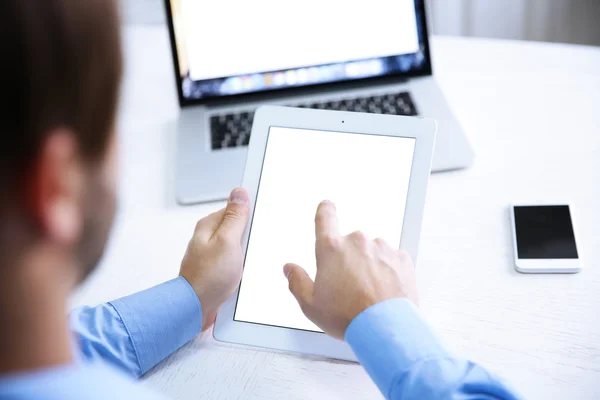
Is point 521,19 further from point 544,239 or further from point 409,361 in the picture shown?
point 409,361

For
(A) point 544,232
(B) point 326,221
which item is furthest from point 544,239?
(B) point 326,221

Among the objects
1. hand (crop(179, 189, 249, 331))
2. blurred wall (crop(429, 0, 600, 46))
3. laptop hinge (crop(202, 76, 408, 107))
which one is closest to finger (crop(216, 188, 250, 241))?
hand (crop(179, 189, 249, 331))

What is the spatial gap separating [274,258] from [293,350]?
0.10 meters

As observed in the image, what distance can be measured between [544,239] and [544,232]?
0.04 ft

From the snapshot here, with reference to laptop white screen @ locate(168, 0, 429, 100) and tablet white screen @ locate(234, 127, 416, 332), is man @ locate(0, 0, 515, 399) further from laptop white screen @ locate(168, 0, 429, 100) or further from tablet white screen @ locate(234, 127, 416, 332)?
laptop white screen @ locate(168, 0, 429, 100)

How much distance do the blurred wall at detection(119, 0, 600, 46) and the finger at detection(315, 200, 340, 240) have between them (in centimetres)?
105

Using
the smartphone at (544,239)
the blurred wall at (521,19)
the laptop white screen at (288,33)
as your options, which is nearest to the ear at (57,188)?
the smartphone at (544,239)

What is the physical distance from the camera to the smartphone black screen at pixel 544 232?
70 centimetres

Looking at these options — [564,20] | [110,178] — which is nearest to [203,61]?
[110,178]

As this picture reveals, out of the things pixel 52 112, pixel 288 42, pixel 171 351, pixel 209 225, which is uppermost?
pixel 288 42

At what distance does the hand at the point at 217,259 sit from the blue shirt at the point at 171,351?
0.05 feet

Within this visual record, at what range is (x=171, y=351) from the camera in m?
0.65

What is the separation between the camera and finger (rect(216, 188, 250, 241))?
69cm

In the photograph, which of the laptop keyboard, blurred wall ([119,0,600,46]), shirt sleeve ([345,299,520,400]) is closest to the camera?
shirt sleeve ([345,299,520,400])
